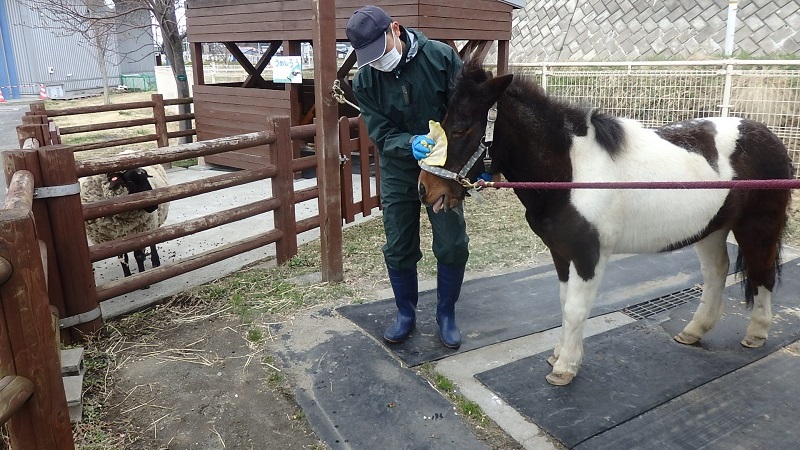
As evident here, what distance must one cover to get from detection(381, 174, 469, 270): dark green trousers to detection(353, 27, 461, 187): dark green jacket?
0.11 metres

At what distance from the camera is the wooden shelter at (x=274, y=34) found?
7.63m

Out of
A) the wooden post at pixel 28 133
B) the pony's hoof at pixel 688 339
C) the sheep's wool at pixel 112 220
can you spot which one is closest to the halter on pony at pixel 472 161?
the pony's hoof at pixel 688 339

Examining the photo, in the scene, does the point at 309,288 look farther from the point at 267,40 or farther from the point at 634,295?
the point at 267,40

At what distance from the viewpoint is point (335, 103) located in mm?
4105

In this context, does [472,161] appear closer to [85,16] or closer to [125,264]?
[125,264]

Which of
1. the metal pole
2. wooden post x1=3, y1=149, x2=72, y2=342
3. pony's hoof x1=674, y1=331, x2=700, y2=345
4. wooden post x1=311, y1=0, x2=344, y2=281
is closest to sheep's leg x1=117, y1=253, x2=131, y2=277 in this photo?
wooden post x1=3, y1=149, x2=72, y2=342

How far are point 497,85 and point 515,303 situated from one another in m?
1.98

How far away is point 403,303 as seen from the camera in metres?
3.50

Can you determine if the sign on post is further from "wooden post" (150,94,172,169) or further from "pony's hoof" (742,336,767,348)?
"pony's hoof" (742,336,767,348)

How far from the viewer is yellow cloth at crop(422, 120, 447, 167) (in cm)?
259

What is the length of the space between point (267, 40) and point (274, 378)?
695 cm

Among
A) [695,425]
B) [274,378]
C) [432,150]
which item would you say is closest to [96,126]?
[274,378]

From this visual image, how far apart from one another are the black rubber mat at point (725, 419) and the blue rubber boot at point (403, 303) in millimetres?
1304

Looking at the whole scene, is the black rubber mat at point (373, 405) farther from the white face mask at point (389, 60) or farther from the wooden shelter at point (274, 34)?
the wooden shelter at point (274, 34)
